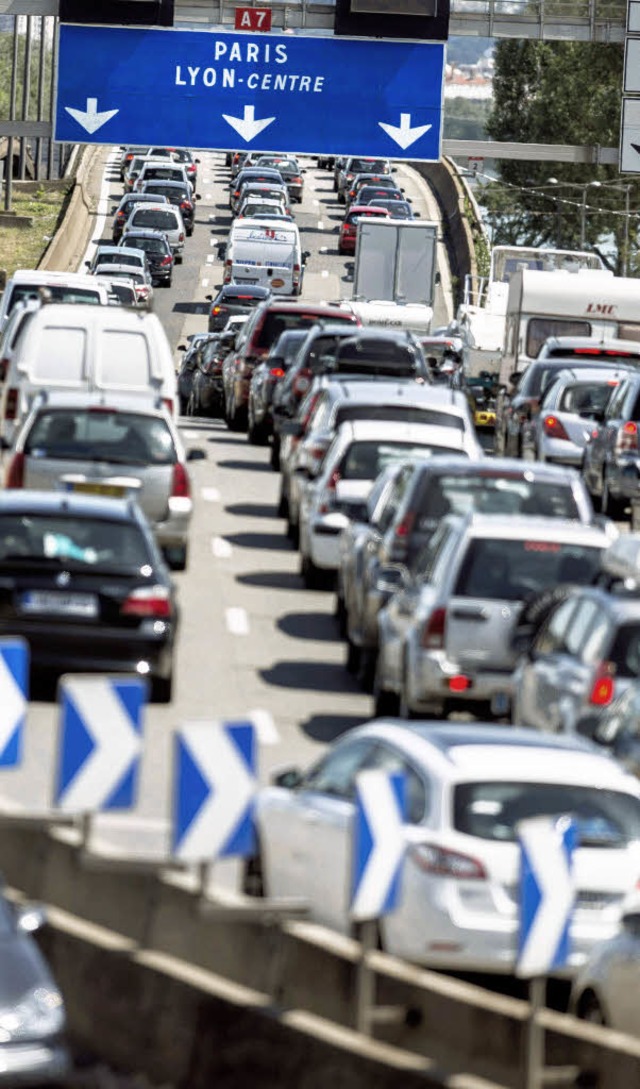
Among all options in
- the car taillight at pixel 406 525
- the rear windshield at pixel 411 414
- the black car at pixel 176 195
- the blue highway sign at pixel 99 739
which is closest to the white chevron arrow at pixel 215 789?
the blue highway sign at pixel 99 739

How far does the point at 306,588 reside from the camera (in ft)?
87.0

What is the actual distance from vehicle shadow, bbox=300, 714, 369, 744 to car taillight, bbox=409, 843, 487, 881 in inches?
262

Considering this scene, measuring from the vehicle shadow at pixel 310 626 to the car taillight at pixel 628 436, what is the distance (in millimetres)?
6324

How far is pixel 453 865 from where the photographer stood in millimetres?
12367

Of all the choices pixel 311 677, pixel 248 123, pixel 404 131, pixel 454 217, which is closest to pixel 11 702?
pixel 311 677

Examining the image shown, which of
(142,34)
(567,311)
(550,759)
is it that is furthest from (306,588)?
(142,34)

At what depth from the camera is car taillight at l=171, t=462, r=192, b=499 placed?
24781 mm

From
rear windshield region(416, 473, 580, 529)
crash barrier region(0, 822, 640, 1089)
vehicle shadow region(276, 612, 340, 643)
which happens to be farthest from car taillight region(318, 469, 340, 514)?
crash barrier region(0, 822, 640, 1089)

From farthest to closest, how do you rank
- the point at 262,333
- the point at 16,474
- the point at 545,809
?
the point at 262,333 → the point at 16,474 → the point at 545,809

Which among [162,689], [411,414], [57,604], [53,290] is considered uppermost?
[53,290]

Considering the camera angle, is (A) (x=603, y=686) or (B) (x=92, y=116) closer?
(A) (x=603, y=686)

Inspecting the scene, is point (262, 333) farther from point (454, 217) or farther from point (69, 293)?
point (454, 217)

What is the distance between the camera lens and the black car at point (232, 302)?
186 feet

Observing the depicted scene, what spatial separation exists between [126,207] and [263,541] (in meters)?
54.8
